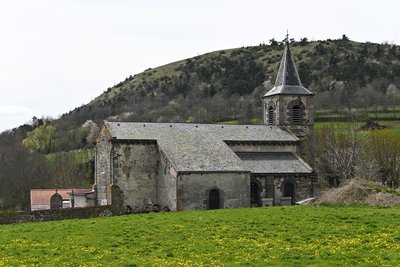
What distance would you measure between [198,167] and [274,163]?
878 cm

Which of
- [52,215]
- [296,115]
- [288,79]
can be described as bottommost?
[52,215]

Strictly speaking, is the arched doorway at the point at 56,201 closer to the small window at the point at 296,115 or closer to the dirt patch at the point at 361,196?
the small window at the point at 296,115

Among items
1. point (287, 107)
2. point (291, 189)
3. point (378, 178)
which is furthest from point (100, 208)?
point (378, 178)

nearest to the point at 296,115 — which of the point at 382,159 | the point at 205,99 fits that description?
the point at 382,159

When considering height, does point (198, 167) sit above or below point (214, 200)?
above

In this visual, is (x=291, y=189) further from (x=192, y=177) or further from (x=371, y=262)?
(x=371, y=262)

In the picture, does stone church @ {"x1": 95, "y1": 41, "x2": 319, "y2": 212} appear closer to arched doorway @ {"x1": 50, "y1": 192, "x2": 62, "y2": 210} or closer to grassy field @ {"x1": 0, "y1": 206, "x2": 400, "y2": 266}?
grassy field @ {"x1": 0, "y1": 206, "x2": 400, "y2": 266}

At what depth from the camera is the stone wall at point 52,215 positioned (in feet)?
110

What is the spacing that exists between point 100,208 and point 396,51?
529 ft

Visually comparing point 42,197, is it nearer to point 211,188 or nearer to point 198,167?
point 198,167

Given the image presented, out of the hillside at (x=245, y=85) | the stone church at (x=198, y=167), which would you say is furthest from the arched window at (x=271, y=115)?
the hillside at (x=245, y=85)

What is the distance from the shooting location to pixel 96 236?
24094 millimetres

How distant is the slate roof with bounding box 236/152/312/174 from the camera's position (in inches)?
1764

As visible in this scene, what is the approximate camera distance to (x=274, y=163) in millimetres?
46062
